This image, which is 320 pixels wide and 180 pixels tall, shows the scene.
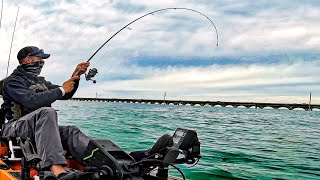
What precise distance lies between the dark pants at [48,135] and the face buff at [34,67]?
0.56 meters

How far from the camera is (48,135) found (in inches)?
124

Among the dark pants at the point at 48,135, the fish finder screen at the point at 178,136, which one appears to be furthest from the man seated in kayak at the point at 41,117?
the fish finder screen at the point at 178,136

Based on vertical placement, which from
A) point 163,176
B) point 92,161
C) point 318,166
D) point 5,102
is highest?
point 5,102

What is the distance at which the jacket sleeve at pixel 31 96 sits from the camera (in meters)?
3.65

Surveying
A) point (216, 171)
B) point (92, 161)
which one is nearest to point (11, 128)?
point (92, 161)

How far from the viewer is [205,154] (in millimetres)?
10984

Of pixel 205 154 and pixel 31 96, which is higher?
pixel 31 96

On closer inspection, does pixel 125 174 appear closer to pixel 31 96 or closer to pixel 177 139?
pixel 177 139

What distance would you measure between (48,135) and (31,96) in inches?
26.8

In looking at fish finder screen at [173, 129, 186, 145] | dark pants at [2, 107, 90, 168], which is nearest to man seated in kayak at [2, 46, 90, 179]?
dark pants at [2, 107, 90, 168]

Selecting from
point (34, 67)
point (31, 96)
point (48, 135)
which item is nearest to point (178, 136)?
point (48, 135)

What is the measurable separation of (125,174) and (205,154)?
845cm

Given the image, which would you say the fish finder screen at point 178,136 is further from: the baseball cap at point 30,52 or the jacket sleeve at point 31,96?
the baseball cap at point 30,52

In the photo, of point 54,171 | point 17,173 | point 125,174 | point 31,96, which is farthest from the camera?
point 31,96
